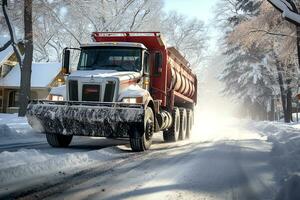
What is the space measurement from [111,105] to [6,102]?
1326 inches

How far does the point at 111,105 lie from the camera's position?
34.0 feet

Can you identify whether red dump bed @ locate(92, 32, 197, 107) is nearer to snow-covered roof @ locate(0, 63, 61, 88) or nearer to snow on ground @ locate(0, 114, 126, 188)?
snow on ground @ locate(0, 114, 126, 188)

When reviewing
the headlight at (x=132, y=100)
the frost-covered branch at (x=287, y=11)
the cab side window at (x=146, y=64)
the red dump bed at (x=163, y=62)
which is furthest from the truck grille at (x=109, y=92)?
the frost-covered branch at (x=287, y=11)

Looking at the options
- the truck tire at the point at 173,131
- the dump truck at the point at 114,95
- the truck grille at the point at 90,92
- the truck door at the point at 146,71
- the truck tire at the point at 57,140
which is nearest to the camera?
the dump truck at the point at 114,95

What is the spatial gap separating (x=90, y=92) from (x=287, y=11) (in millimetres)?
7336

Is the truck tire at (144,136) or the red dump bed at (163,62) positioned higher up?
the red dump bed at (163,62)

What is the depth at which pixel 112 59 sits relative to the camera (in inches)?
475

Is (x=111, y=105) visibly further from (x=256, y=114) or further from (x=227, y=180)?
(x=256, y=114)

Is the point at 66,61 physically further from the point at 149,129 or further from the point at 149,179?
the point at 149,179

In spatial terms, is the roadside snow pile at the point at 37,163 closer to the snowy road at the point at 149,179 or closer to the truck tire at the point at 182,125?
the snowy road at the point at 149,179

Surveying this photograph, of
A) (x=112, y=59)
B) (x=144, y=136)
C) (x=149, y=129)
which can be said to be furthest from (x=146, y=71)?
(x=144, y=136)

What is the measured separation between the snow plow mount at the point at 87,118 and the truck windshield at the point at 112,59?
1.76 metres

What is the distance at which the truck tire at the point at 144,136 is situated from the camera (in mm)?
10587

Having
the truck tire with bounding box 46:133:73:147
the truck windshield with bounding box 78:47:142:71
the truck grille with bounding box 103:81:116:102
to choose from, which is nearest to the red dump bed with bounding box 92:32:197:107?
the truck windshield with bounding box 78:47:142:71
